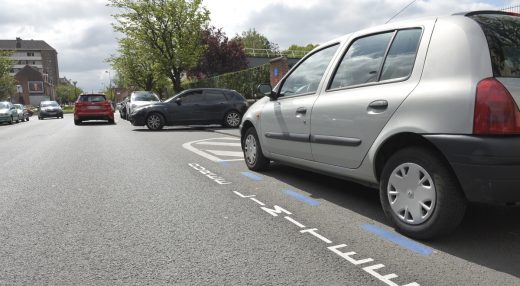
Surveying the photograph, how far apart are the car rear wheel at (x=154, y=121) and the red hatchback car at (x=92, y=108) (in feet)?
21.3

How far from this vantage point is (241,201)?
4.67 m

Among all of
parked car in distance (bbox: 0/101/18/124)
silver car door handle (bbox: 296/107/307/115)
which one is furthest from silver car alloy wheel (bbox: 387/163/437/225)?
parked car in distance (bbox: 0/101/18/124)

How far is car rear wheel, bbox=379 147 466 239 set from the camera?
313cm

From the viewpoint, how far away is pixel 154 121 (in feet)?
50.9

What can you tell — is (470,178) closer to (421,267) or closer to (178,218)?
(421,267)

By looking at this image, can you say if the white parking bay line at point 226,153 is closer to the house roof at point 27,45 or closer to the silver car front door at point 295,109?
the silver car front door at point 295,109

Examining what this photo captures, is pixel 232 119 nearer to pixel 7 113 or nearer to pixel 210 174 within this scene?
pixel 210 174

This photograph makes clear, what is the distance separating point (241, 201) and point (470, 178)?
2.40 meters

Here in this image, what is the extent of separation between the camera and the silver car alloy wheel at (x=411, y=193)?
3.24 meters

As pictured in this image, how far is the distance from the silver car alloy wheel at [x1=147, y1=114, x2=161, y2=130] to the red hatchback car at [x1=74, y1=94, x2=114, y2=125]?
255 inches

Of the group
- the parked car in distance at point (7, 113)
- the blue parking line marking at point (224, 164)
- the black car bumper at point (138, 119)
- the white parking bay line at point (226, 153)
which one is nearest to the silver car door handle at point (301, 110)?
the blue parking line marking at point (224, 164)

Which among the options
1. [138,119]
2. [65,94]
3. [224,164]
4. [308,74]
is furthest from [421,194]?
[65,94]

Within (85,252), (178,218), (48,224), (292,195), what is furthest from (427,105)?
(48,224)

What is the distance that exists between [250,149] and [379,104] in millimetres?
3089
